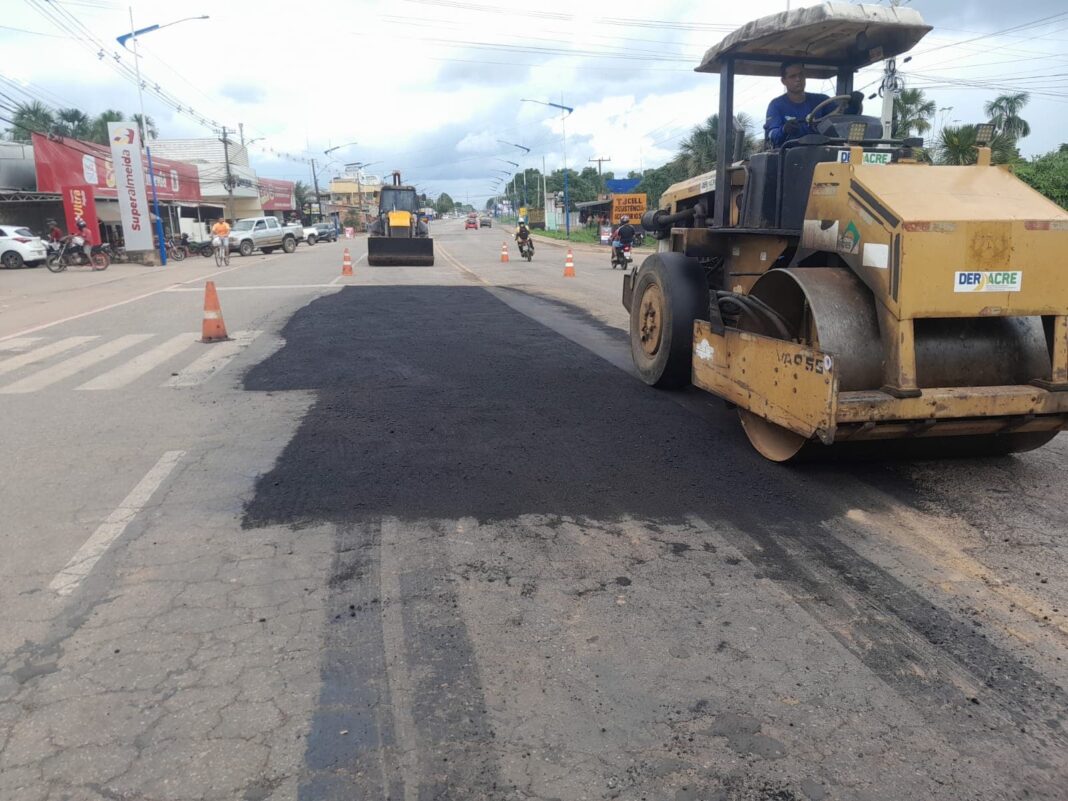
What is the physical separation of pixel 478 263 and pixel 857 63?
2321 centimetres

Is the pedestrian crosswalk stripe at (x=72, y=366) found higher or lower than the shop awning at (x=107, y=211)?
lower

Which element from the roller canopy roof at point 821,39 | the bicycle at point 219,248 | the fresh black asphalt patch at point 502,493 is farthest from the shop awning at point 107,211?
the roller canopy roof at point 821,39

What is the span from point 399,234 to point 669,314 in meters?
26.4

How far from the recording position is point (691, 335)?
689cm

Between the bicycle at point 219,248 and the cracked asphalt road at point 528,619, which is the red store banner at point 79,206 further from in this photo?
the cracked asphalt road at point 528,619

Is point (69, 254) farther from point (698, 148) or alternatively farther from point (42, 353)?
point (698, 148)

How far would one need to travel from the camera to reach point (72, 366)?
9.03 m

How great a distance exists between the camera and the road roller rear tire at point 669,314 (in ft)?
22.4

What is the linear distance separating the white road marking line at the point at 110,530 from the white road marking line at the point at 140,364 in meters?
2.96

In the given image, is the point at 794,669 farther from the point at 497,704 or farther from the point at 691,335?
the point at 691,335

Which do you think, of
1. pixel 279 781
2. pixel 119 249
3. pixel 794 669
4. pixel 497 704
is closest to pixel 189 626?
pixel 279 781

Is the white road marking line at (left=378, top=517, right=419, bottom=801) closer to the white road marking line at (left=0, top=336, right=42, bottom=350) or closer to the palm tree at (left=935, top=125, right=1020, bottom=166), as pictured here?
the palm tree at (left=935, top=125, right=1020, bottom=166)

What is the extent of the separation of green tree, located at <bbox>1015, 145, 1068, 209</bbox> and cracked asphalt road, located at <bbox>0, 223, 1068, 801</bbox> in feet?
77.1

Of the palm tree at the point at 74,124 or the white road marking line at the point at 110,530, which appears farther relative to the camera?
the palm tree at the point at 74,124
